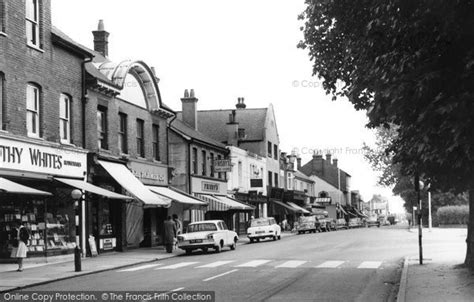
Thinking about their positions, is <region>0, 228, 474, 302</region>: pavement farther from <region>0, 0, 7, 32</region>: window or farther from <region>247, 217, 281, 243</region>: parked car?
<region>247, 217, 281, 243</region>: parked car

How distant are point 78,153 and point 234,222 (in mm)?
26905

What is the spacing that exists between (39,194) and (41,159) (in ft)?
10.9

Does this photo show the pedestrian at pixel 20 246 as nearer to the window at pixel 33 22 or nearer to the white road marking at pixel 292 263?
the window at pixel 33 22

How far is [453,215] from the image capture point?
62625 millimetres

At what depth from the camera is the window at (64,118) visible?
2536 cm

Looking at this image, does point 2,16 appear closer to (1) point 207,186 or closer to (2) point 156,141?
(2) point 156,141

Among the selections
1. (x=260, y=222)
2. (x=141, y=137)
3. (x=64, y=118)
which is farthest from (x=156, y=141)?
(x=64, y=118)

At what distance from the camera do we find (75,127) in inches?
1032

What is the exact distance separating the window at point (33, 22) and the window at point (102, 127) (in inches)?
218

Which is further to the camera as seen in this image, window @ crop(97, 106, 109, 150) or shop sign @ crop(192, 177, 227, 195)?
shop sign @ crop(192, 177, 227, 195)

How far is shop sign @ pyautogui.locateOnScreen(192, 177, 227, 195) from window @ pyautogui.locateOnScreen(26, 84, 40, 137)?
18090 mm

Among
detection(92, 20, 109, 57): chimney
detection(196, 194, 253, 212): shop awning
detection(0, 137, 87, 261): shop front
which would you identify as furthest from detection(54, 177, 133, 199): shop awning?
detection(196, 194, 253, 212): shop awning

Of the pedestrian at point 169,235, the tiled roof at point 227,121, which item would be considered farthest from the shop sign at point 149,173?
the tiled roof at point 227,121

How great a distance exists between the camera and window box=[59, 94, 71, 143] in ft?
83.2
